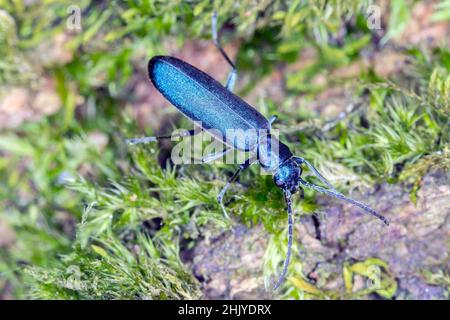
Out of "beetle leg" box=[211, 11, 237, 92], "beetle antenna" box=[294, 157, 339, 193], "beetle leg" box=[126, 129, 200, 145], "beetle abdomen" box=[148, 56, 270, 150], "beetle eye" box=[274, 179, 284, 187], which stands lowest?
"beetle eye" box=[274, 179, 284, 187]

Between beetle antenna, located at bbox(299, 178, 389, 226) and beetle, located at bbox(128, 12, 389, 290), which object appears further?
beetle, located at bbox(128, 12, 389, 290)

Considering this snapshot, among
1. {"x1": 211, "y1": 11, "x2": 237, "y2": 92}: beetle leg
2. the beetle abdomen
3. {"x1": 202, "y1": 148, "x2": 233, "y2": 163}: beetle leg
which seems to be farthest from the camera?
{"x1": 211, "y1": 11, "x2": 237, "y2": 92}: beetle leg

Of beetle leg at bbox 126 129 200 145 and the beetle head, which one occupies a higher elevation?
beetle leg at bbox 126 129 200 145

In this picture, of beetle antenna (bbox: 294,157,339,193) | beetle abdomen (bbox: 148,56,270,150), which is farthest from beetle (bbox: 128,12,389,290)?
beetle antenna (bbox: 294,157,339,193)

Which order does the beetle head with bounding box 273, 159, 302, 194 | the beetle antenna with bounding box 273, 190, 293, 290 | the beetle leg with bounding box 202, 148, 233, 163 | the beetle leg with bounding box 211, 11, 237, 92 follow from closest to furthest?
the beetle antenna with bounding box 273, 190, 293, 290, the beetle head with bounding box 273, 159, 302, 194, the beetle leg with bounding box 202, 148, 233, 163, the beetle leg with bounding box 211, 11, 237, 92

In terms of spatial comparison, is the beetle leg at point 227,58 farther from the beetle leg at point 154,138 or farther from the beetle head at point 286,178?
the beetle head at point 286,178

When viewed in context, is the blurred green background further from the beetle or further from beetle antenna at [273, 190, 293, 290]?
the beetle
